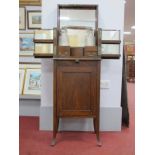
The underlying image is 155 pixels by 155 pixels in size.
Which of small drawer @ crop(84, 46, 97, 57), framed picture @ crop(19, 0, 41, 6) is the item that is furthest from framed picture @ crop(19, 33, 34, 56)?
small drawer @ crop(84, 46, 97, 57)

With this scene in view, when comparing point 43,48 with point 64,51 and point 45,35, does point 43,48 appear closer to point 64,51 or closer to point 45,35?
point 45,35

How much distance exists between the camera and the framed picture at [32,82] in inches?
167

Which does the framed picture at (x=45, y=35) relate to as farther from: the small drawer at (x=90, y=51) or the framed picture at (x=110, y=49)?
the framed picture at (x=110, y=49)

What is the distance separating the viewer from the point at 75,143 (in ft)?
9.71

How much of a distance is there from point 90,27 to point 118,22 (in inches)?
15.9

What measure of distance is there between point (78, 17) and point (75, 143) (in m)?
1.61

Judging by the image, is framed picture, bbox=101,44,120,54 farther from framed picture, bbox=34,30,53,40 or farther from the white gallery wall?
framed picture, bbox=34,30,53,40

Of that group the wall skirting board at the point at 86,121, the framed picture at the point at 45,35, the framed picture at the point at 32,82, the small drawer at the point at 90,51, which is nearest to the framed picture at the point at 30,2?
the framed picture at the point at 32,82

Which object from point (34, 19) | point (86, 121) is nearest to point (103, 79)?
point (86, 121)
